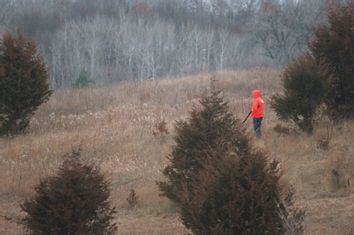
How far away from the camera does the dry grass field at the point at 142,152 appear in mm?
10648

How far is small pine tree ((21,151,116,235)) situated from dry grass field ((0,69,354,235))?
0.94 metres

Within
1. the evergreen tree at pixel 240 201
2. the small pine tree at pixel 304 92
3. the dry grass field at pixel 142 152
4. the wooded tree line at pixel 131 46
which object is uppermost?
the evergreen tree at pixel 240 201

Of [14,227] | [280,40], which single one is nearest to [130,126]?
[14,227]

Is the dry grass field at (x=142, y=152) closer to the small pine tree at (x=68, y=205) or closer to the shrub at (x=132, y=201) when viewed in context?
the shrub at (x=132, y=201)

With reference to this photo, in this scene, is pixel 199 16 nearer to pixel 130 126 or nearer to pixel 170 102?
pixel 170 102

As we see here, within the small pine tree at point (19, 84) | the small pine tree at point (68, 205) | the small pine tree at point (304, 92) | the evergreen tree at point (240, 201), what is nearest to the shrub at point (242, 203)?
the evergreen tree at point (240, 201)

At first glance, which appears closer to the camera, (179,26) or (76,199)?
(76,199)

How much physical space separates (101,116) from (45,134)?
3096 millimetres

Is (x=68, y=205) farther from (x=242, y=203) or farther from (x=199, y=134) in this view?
(x=199, y=134)

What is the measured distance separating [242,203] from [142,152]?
11483 millimetres

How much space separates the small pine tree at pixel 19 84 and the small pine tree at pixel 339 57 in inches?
422

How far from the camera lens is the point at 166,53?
67.9 metres

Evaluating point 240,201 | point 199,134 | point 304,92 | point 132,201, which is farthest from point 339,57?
point 240,201

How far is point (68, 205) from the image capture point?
679cm
